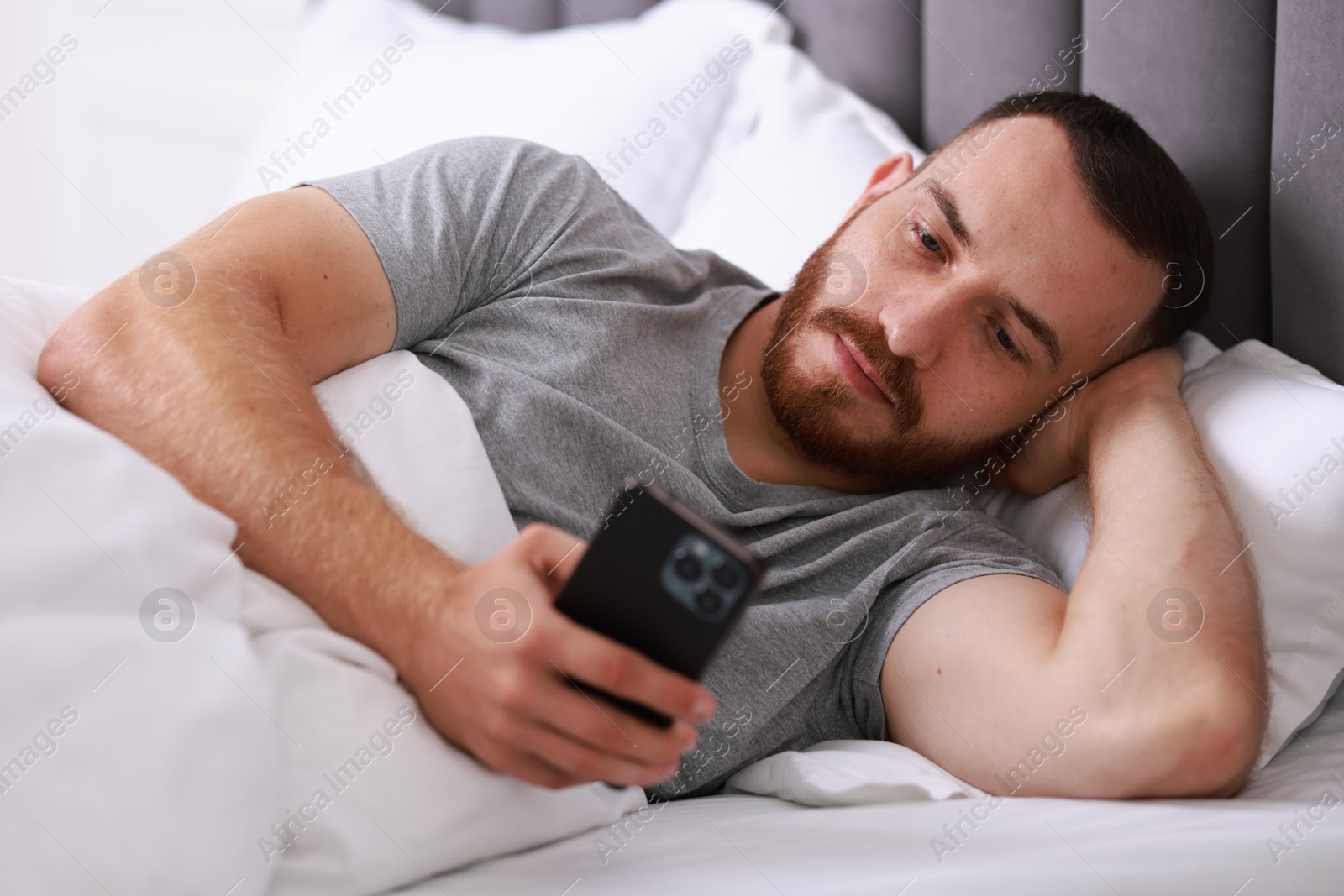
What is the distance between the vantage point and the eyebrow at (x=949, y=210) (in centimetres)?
100

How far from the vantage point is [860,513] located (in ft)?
3.27

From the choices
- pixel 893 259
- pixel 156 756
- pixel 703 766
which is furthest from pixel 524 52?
pixel 156 756

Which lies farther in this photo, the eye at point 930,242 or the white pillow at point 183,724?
the eye at point 930,242

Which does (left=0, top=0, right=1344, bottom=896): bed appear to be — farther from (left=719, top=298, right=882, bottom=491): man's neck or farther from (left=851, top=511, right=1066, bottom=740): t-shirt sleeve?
A: (left=719, top=298, right=882, bottom=491): man's neck

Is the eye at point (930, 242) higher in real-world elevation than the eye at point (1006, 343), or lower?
higher

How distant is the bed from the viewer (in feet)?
1.89

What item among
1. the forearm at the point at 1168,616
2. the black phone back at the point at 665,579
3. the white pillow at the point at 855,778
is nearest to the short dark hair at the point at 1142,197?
the forearm at the point at 1168,616

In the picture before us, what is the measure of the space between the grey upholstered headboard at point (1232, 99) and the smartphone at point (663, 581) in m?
0.86

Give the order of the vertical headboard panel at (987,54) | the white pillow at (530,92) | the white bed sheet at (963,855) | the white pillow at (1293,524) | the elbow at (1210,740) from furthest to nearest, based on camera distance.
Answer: the white pillow at (530,92)
the vertical headboard panel at (987,54)
the white pillow at (1293,524)
the elbow at (1210,740)
the white bed sheet at (963,855)

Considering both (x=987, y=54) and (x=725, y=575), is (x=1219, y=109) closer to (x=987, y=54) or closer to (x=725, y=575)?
(x=987, y=54)

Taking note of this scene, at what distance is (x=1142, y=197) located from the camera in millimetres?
1018

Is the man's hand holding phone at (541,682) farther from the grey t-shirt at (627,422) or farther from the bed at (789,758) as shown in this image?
the grey t-shirt at (627,422)

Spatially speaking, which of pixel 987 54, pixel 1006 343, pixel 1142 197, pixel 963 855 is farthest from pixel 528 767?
pixel 987 54

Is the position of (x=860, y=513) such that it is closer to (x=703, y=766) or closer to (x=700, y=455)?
(x=700, y=455)
